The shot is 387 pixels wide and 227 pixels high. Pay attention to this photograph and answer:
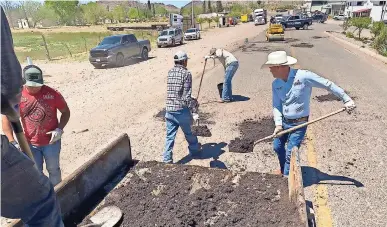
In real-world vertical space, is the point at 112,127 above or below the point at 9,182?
below

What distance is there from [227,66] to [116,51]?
10173 mm

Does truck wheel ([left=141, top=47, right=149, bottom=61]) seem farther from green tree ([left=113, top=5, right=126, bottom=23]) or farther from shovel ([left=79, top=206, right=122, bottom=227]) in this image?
green tree ([left=113, top=5, right=126, bottom=23])

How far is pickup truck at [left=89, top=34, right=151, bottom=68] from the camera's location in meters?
17.0

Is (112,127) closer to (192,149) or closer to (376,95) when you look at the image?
(192,149)

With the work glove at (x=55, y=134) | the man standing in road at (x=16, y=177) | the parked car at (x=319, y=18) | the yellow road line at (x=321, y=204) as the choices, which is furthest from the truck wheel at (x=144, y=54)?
the parked car at (x=319, y=18)

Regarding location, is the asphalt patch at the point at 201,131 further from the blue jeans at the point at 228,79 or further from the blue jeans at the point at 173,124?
the blue jeans at the point at 228,79

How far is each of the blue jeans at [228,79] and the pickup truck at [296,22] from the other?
118ft

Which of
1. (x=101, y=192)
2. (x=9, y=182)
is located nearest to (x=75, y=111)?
(x=101, y=192)

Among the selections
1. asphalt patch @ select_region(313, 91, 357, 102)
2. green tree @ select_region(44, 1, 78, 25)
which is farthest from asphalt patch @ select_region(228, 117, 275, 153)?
green tree @ select_region(44, 1, 78, 25)

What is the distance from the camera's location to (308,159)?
559cm

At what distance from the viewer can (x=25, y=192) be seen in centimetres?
173

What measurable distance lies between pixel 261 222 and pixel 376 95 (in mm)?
8564

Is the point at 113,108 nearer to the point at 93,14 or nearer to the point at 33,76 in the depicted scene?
the point at 33,76

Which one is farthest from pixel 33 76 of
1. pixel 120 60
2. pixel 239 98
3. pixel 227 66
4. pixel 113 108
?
pixel 120 60
